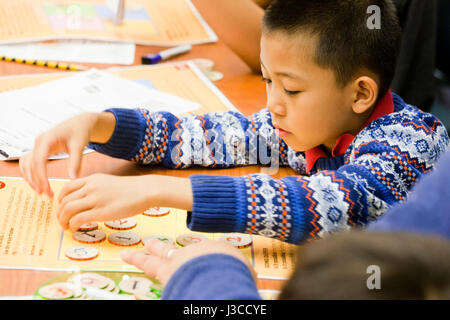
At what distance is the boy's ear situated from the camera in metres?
0.93

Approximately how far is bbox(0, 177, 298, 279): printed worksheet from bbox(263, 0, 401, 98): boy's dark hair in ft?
0.96

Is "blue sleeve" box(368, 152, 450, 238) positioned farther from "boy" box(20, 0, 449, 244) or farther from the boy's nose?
the boy's nose

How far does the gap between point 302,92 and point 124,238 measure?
345mm

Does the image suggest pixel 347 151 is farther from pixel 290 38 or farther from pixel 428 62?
→ pixel 428 62

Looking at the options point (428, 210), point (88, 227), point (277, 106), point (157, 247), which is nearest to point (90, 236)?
point (88, 227)

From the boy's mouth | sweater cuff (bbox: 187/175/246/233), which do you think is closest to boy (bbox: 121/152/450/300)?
sweater cuff (bbox: 187/175/246/233)

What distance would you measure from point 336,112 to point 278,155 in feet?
0.52

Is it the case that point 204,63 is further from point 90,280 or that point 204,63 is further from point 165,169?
point 90,280

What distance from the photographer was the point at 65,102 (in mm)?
1177

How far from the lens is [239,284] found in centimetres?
56

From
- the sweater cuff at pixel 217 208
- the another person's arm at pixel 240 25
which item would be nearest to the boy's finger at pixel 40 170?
the sweater cuff at pixel 217 208
